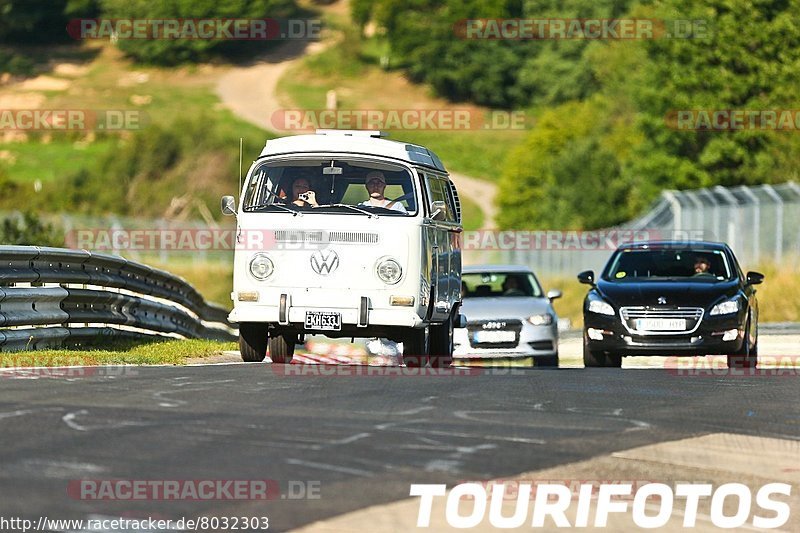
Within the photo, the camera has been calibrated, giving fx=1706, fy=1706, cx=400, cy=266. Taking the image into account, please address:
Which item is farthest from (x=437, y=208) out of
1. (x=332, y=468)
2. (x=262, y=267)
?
(x=332, y=468)

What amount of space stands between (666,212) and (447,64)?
Answer: 321ft

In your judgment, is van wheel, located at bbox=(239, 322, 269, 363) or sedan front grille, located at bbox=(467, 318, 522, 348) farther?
sedan front grille, located at bbox=(467, 318, 522, 348)

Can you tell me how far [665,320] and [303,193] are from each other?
519 centimetres

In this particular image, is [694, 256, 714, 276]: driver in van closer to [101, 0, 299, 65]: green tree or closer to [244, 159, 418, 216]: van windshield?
[244, 159, 418, 216]: van windshield

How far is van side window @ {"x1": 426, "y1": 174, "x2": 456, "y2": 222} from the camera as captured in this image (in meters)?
17.8

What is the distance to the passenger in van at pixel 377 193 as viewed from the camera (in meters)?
17.0

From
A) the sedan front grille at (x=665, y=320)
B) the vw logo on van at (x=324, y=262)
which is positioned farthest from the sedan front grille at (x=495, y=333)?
the vw logo on van at (x=324, y=262)

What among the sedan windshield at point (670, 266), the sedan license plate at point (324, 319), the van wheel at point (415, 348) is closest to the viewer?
the sedan license plate at point (324, 319)

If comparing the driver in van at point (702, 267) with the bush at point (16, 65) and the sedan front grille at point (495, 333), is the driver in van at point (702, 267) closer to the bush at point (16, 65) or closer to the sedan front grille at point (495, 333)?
the sedan front grille at point (495, 333)

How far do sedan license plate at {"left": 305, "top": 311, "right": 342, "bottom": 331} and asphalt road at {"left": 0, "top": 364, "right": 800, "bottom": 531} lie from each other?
3.74 feet

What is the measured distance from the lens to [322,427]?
1057 centimetres

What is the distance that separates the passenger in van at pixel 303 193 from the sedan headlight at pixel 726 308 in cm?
553

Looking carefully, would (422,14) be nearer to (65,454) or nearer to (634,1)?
(634,1)

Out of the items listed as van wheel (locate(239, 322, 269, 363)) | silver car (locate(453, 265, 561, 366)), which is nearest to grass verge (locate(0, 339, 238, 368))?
van wheel (locate(239, 322, 269, 363))
